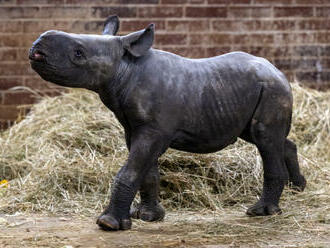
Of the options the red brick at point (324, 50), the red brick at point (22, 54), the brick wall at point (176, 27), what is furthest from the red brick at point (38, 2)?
the red brick at point (324, 50)

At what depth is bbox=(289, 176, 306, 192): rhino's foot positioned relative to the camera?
202 inches

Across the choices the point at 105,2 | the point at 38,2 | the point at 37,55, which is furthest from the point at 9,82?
the point at 37,55

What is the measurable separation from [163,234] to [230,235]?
42 cm

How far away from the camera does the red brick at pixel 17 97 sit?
823cm

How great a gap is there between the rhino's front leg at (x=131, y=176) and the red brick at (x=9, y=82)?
178 inches

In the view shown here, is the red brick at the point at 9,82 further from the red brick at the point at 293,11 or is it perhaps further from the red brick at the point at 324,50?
the red brick at the point at 324,50

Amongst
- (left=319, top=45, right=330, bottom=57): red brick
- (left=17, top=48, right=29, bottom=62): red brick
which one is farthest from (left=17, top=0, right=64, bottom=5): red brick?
(left=319, top=45, right=330, bottom=57): red brick

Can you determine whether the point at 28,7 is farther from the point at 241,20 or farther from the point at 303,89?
the point at 303,89

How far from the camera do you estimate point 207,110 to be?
4.34 m

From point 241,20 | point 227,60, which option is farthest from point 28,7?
point 227,60

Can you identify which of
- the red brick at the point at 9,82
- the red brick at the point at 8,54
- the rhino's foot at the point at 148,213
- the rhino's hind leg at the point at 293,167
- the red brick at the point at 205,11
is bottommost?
the rhino's foot at the point at 148,213

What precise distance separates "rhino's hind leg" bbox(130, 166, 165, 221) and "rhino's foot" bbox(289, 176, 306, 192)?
1.23 m

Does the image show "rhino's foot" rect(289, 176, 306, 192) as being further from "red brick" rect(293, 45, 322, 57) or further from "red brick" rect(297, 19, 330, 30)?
"red brick" rect(297, 19, 330, 30)

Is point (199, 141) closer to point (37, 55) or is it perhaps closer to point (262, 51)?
point (37, 55)
